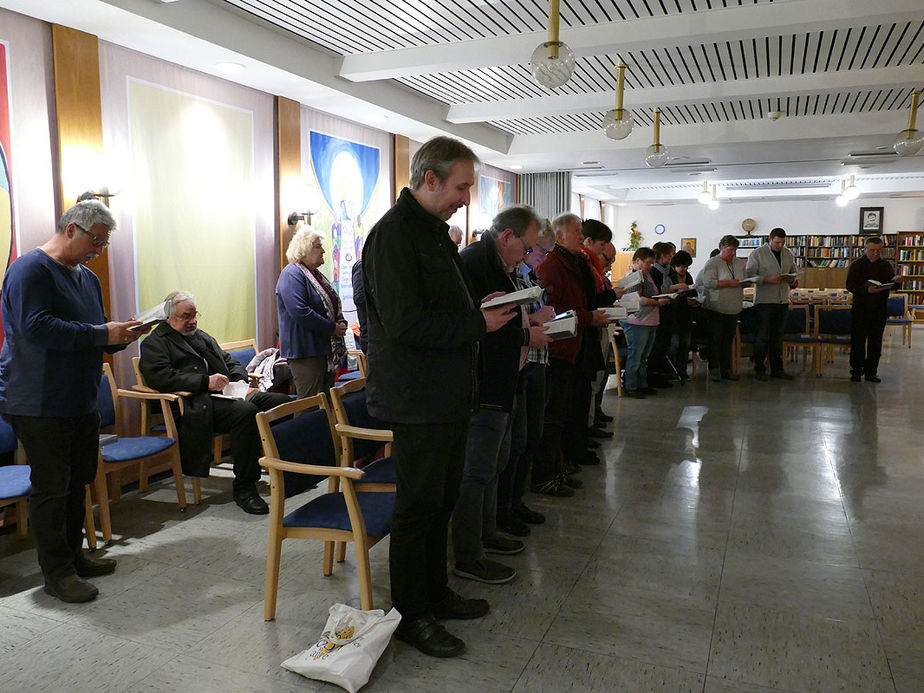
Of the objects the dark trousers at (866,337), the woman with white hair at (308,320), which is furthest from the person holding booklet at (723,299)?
the woman with white hair at (308,320)

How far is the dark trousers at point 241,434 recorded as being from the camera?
407 cm

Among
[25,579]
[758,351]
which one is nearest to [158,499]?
[25,579]

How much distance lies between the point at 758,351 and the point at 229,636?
7.34 meters

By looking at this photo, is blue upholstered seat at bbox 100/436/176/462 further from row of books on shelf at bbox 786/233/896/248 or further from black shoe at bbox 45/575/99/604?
row of books on shelf at bbox 786/233/896/248

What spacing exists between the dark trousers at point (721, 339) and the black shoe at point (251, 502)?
232 inches

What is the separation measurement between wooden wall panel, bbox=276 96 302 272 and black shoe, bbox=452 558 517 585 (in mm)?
4068

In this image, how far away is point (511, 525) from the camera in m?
3.49

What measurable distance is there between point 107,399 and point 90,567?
4.46 feet

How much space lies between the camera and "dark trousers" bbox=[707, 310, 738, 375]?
26.2ft

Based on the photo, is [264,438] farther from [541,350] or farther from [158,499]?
[158,499]

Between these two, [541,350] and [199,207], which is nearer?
[541,350]

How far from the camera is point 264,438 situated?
2.58 metres

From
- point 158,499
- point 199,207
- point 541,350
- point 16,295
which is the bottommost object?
point 158,499

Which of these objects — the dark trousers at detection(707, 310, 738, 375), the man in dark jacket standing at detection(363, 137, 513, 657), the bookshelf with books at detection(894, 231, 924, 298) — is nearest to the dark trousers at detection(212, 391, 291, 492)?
the man in dark jacket standing at detection(363, 137, 513, 657)
